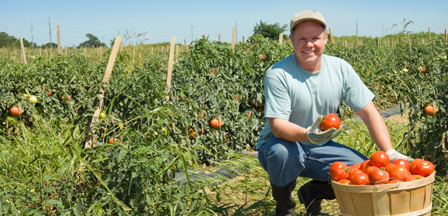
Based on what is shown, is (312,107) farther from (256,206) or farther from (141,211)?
(141,211)

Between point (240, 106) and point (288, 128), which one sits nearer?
point (288, 128)

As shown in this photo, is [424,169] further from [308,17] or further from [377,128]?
[308,17]

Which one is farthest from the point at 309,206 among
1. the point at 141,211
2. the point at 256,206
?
the point at 141,211

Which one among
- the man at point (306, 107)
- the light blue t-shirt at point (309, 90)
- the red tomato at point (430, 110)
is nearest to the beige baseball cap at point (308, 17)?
the man at point (306, 107)

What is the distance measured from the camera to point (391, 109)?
255 inches

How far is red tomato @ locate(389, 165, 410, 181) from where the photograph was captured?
168 cm

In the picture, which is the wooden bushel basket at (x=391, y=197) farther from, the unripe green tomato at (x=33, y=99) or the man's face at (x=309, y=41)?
the unripe green tomato at (x=33, y=99)

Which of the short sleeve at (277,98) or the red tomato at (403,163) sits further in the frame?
the short sleeve at (277,98)

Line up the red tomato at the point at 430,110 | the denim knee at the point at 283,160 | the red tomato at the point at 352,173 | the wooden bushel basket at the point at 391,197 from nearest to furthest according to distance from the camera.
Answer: the wooden bushel basket at the point at 391,197
the red tomato at the point at 352,173
the denim knee at the point at 283,160
the red tomato at the point at 430,110

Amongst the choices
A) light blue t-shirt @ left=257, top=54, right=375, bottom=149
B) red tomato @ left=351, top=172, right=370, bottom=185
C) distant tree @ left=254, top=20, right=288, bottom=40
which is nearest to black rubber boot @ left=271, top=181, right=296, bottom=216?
light blue t-shirt @ left=257, top=54, right=375, bottom=149

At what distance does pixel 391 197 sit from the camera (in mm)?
1659

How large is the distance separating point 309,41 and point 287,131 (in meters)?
0.53

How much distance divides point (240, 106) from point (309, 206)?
6.79 feet

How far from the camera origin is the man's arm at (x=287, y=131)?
6.49 feet
